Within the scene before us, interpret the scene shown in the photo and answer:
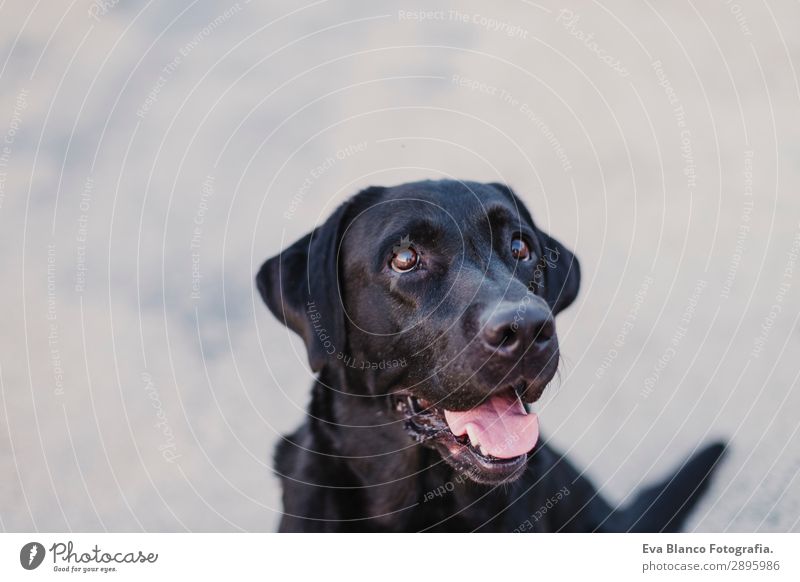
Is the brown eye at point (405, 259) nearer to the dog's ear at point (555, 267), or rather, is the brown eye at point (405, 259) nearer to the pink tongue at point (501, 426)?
the dog's ear at point (555, 267)

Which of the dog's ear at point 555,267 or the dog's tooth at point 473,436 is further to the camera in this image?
the dog's ear at point 555,267

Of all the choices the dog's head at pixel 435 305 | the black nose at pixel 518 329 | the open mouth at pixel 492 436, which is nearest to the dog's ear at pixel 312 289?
the dog's head at pixel 435 305

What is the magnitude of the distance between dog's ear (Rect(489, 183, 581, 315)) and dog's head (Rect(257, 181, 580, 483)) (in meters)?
0.01

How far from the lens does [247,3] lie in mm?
4359

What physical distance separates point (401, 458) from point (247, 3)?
276 centimetres


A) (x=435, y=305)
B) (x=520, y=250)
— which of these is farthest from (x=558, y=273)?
(x=435, y=305)

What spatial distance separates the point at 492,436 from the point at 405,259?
102 cm

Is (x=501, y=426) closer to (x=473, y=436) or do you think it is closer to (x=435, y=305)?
(x=473, y=436)

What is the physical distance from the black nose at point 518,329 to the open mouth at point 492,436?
1.04 ft

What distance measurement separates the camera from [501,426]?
358 cm

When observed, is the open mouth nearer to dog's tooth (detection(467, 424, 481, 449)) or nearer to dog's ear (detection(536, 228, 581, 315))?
dog's tooth (detection(467, 424, 481, 449))

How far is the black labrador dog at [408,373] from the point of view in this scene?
3773 millimetres
